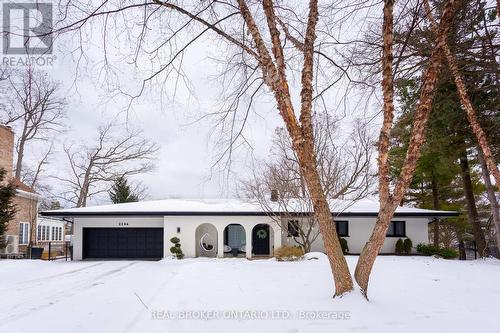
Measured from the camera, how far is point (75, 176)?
108 feet

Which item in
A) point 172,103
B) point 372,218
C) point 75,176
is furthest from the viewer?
point 75,176

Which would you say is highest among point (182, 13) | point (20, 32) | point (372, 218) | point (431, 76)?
point (182, 13)

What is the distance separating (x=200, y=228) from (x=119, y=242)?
179 inches

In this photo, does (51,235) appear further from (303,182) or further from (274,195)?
(303,182)

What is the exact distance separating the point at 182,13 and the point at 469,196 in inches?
740

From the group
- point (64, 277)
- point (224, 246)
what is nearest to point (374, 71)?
point (64, 277)

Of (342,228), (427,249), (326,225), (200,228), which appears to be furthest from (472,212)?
(326,225)

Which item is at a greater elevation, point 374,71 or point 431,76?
point 374,71

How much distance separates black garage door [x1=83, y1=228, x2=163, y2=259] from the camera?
2198 centimetres

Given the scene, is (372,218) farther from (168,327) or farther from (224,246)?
(168,327)

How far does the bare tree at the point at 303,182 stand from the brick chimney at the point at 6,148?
14098 mm

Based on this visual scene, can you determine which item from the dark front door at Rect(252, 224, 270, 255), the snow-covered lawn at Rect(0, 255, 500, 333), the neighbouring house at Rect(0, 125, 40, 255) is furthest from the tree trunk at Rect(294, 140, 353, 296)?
the neighbouring house at Rect(0, 125, 40, 255)

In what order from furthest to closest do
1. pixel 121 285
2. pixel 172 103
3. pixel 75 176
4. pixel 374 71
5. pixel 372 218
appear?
1. pixel 75 176
2. pixel 372 218
3. pixel 121 285
4. pixel 374 71
5. pixel 172 103

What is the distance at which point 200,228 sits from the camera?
22906 mm
